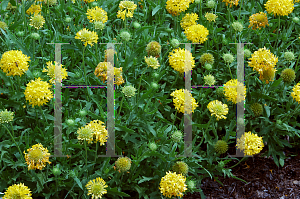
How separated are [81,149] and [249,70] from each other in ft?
6.39

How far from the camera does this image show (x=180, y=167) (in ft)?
9.07

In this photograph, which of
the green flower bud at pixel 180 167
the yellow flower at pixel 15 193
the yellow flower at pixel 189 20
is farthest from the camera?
the yellow flower at pixel 189 20

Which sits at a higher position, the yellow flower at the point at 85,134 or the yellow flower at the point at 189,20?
the yellow flower at the point at 189,20

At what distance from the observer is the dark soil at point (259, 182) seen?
327 centimetres

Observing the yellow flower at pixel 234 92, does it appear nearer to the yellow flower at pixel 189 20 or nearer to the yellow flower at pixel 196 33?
the yellow flower at pixel 196 33

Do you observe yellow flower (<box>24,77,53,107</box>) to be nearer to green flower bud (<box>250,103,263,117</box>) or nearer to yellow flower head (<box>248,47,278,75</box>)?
yellow flower head (<box>248,47,278,75</box>)

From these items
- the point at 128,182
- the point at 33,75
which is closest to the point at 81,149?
the point at 128,182

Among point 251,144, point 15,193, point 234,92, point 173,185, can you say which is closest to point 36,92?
point 15,193

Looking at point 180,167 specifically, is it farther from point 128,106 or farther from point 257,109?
point 257,109

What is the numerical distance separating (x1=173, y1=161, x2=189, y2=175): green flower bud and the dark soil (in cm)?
51

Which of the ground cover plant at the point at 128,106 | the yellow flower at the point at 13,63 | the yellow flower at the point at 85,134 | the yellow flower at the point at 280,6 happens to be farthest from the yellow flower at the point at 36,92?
the yellow flower at the point at 280,6

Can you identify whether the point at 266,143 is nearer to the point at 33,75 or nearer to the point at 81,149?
the point at 81,149

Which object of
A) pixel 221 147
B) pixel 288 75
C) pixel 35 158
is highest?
pixel 288 75

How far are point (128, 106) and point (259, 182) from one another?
5.07 ft
